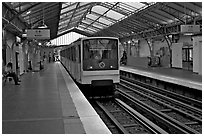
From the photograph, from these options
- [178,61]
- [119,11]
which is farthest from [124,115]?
[119,11]

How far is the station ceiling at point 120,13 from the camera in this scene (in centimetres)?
1789

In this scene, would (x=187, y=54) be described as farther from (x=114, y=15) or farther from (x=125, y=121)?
(x=125, y=121)

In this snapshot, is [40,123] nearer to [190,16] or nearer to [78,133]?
[78,133]

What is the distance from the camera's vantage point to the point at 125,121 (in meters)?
9.46

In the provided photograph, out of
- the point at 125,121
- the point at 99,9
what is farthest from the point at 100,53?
the point at 99,9

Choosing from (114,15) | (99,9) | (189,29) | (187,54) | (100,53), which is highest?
(99,9)

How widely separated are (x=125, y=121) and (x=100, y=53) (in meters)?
4.05

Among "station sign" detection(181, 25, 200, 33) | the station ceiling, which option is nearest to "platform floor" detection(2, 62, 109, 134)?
the station ceiling

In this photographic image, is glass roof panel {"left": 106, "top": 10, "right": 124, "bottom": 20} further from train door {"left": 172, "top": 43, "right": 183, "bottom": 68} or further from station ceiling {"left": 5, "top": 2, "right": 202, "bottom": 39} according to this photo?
train door {"left": 172, "top": 43, "right": 183, "bottom": 68}

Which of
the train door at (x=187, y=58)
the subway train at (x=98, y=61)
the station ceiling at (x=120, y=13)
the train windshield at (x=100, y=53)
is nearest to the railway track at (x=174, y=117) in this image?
the subway train at (x=98, y=61)

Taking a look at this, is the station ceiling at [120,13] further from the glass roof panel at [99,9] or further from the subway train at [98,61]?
the subway train at [98,61]

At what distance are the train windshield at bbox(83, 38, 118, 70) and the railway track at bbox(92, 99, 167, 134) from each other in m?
1.68

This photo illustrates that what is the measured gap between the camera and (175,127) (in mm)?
8234

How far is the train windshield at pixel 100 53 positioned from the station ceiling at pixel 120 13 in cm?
430
